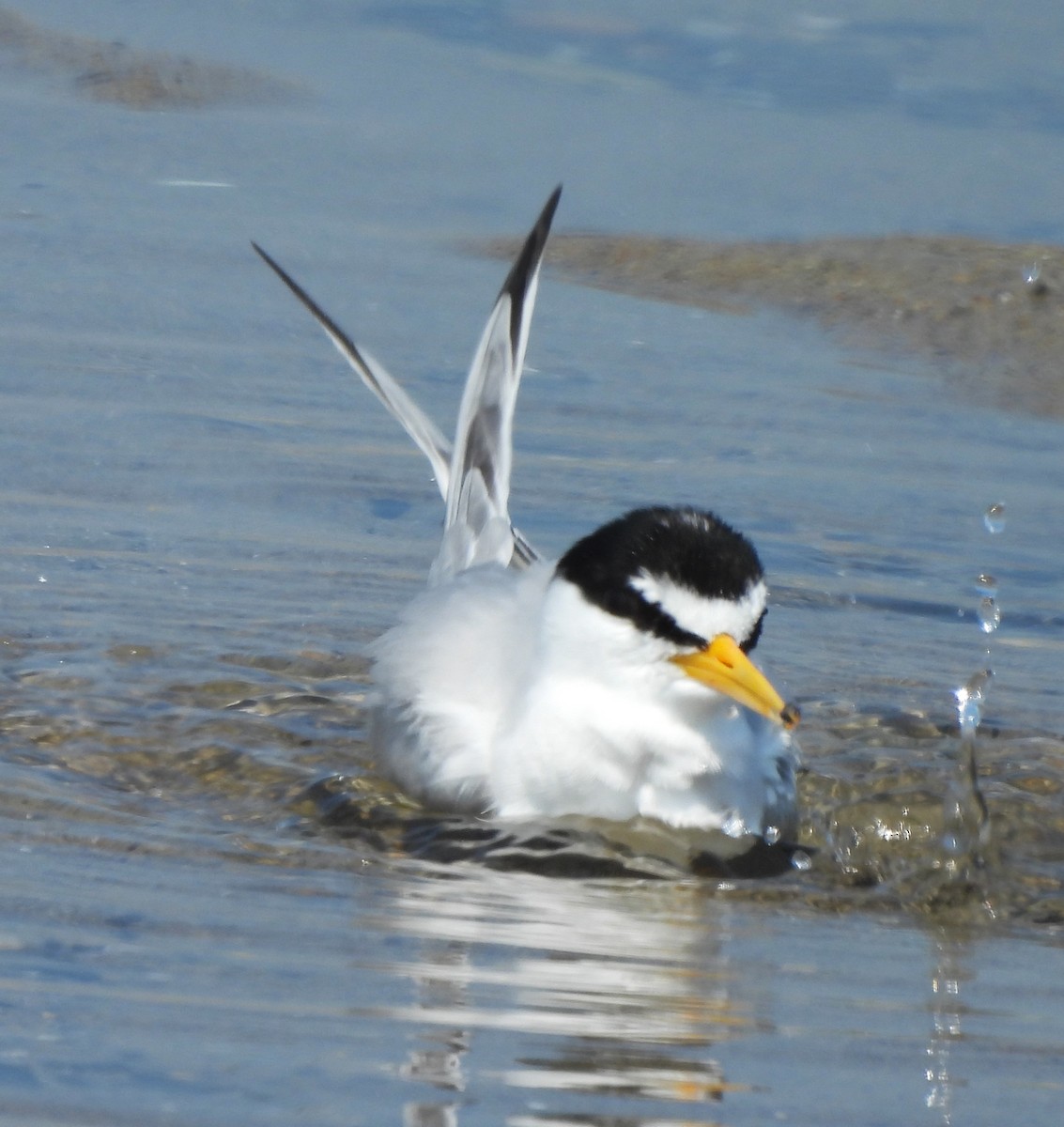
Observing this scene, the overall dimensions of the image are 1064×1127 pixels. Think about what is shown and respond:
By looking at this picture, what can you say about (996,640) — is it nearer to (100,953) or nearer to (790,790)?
(790,790)

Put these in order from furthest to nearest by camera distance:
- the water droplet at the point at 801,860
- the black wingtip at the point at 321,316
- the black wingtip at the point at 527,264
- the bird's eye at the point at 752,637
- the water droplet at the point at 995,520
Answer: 1. the water droplet at the point at 995,520
2. the black wingtip at the point at 321,316
3. the black wingtip at the point at 527,264
4. the water droplet at the point at 801,860
5. the bird's eye at the point at 752,637

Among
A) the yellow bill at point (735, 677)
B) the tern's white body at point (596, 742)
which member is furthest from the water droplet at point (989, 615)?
the yellow bill at point (735, 677)

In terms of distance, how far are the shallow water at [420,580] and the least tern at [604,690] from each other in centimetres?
11

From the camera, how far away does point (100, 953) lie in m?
3.37

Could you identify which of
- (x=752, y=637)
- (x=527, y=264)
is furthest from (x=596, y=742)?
(x=527, y=264)

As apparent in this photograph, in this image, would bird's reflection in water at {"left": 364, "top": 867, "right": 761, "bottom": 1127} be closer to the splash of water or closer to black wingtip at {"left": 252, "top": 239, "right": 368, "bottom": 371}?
the splash of water

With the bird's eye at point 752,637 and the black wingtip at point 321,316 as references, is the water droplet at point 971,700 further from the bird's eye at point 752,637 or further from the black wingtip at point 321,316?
the black wingtip at point 321,316

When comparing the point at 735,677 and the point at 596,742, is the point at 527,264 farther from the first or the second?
the point at 735,677

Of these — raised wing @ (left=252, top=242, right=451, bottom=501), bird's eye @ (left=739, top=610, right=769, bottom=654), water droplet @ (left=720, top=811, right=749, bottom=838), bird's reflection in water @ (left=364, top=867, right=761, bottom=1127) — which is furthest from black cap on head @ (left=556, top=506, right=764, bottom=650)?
raised wing @ (left=252, top=242, right=451, bottom=501)

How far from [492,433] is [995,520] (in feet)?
6.14

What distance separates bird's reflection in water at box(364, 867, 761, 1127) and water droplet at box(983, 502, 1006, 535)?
2717mm

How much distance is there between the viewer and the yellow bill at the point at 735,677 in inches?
162

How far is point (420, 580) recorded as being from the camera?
20.3 ft

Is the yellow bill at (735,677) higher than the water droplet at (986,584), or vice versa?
the water droplet at (986,584)
